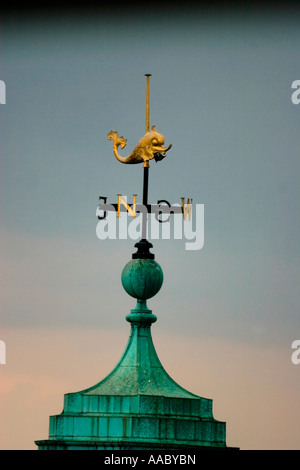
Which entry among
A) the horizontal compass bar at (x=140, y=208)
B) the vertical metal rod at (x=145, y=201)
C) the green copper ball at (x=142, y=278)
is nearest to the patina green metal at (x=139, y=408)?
the green copper ball at (x=142, y=278)

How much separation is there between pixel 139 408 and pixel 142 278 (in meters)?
4.16

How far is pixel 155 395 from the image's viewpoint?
107 m

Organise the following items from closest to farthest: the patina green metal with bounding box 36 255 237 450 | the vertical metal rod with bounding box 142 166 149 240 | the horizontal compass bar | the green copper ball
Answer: the patina green metal with bounding box 36 255 237 450, the green copper ball, the horizontal compass bar, the vertical metal rod with bounding box 142 166 149 240

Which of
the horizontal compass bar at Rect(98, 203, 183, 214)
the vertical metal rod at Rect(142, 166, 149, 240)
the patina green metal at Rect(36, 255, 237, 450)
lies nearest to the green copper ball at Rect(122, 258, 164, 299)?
the patina green metal at Rect(36, 255, 237, 450)

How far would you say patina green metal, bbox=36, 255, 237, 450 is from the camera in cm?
10594

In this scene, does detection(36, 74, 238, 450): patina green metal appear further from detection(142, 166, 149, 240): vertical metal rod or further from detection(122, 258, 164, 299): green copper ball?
A: detection(142, 166, 149, 240): vertical metal rod

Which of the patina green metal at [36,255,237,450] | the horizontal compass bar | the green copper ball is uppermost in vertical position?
the horizontal compass bar

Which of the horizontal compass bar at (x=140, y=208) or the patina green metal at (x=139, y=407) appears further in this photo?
the horizontal compass bar at (x=140, y=208)

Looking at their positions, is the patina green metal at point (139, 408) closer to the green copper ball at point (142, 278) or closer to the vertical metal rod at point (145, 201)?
the green copper ball at point (142, 278)

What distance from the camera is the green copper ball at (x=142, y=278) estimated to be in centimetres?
10850

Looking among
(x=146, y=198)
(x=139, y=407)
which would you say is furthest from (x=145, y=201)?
(x=139, y=407)

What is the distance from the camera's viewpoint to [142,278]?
10844cm
